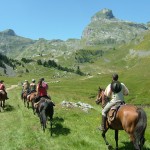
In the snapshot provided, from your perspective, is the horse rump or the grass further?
the horse rump

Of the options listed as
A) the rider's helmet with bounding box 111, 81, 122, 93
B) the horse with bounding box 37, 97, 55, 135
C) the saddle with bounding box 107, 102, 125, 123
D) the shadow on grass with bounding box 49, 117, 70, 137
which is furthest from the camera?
the horse with bounding box 37, 97, 55, 135

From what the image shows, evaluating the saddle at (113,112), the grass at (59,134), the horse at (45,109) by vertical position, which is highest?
the saddle at (113,112)

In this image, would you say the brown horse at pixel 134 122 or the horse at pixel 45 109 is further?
the horse at pixel 45 109

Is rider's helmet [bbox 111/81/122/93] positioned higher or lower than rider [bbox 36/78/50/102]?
higher

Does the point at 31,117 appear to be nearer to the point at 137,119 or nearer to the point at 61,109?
the point at 61,109

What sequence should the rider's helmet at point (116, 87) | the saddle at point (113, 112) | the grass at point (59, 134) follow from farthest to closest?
the grass at point (59, 134)
the rider's helmet at point (116, 87)
the saddle at point (113, 112)

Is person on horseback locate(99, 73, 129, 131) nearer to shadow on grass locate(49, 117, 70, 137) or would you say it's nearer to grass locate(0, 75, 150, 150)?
grass locate(0, 75, 150, 150)

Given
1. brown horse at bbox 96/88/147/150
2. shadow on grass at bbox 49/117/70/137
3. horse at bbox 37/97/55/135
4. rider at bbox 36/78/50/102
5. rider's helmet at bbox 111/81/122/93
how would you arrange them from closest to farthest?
brown horse at bbox 96/88/147/150, rider's helmet at bbox 111/81/122/93, shadow on grass at bbox 49/117/70/137, horse at bbox 37/97/55/135, rider at bbox 36/78/50/102

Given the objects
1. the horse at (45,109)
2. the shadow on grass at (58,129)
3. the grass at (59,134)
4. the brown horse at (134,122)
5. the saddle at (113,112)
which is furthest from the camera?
the horse at (45,109)

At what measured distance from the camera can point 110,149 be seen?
20.9 metres

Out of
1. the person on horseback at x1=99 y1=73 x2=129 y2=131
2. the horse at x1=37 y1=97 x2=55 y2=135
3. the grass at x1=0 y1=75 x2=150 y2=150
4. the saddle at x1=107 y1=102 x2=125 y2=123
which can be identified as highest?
the person on horseback at x1=99 y1=73 x2=129 y2=131

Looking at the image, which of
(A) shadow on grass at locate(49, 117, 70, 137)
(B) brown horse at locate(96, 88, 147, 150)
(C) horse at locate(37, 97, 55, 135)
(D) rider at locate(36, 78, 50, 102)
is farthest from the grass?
(B) brown horse at locate(96, 88, 147, 150)

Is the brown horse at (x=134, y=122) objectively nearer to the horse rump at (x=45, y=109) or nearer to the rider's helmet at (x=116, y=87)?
the rider's helmet at (x=116, y=87)

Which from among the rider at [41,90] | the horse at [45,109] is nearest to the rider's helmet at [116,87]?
the horse at [45,109]
